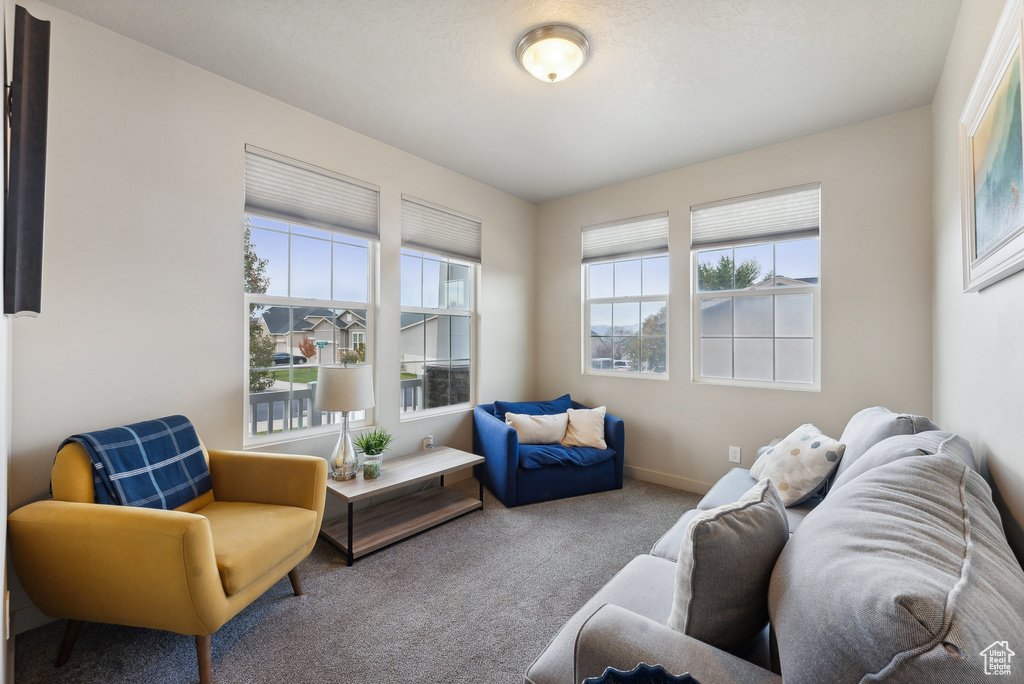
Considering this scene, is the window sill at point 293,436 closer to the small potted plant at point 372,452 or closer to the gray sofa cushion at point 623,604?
the small potted plant at point 372,452

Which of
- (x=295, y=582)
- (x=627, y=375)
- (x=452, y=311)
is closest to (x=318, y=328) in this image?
(x=452, y=311)

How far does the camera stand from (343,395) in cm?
247

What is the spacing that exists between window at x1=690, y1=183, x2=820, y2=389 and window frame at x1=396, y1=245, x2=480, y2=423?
1.86 m

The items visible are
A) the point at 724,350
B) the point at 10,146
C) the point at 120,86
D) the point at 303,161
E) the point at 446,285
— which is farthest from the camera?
the point at 446,285

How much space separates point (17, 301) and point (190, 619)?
113 centimetres

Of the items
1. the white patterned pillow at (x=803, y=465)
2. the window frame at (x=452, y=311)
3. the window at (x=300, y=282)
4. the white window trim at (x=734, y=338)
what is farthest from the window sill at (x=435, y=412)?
the white patterned pillow at (x=803, y=465)

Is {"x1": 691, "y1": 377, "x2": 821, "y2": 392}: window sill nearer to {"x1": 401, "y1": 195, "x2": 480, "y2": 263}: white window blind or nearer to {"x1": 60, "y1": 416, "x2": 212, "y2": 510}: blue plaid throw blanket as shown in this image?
{"x1": 401, "y1": 195, "x2": 480, "y2": 263}: white window blind

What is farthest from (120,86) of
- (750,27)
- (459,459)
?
(750,27)

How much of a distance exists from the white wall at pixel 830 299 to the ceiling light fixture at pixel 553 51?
71.1 inches

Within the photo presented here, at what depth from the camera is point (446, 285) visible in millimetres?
3697

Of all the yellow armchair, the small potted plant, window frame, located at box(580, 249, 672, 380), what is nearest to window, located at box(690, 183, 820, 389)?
window frame, located at box(580, 249, 672, 380)

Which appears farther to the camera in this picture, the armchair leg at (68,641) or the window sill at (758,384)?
the window sill at (758,384)

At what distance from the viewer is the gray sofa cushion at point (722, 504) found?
5.62 ft

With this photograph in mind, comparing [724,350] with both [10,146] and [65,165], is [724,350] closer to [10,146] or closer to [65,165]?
[10,146]
